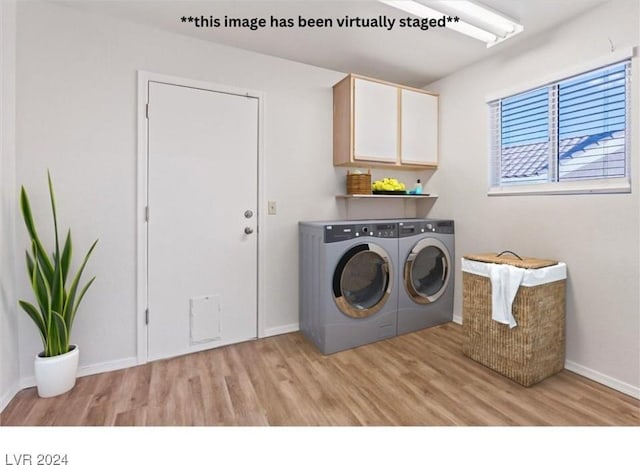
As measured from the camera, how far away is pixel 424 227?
272 centimetres

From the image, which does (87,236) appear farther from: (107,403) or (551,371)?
(551,371)

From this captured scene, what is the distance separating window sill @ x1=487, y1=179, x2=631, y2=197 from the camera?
72.0 inches

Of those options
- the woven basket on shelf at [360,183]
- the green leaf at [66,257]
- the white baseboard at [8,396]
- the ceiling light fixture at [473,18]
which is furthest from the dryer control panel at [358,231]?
the white baseboard at [8,396]

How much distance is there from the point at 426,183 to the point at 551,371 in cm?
191

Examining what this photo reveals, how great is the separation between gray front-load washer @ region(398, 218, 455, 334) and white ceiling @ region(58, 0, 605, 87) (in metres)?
1.37

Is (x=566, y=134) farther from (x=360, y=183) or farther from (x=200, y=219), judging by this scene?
(x=200, y=219)

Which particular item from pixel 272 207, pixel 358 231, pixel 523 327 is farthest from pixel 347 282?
pixel 523 327

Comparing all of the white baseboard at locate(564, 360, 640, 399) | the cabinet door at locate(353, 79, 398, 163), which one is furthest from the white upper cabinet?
the white baseboard at locate(564, 360, 640, 399)

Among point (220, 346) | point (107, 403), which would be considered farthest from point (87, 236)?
point (220, 346)

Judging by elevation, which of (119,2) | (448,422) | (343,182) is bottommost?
(448,422)

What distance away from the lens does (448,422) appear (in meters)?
1.54

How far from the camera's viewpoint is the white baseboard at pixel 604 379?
1.78 m

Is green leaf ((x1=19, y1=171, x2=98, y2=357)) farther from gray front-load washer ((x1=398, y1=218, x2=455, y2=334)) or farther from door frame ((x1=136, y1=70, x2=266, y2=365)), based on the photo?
gray front-load washer ((x1=398, y1=218, x2=455, y2=334))
